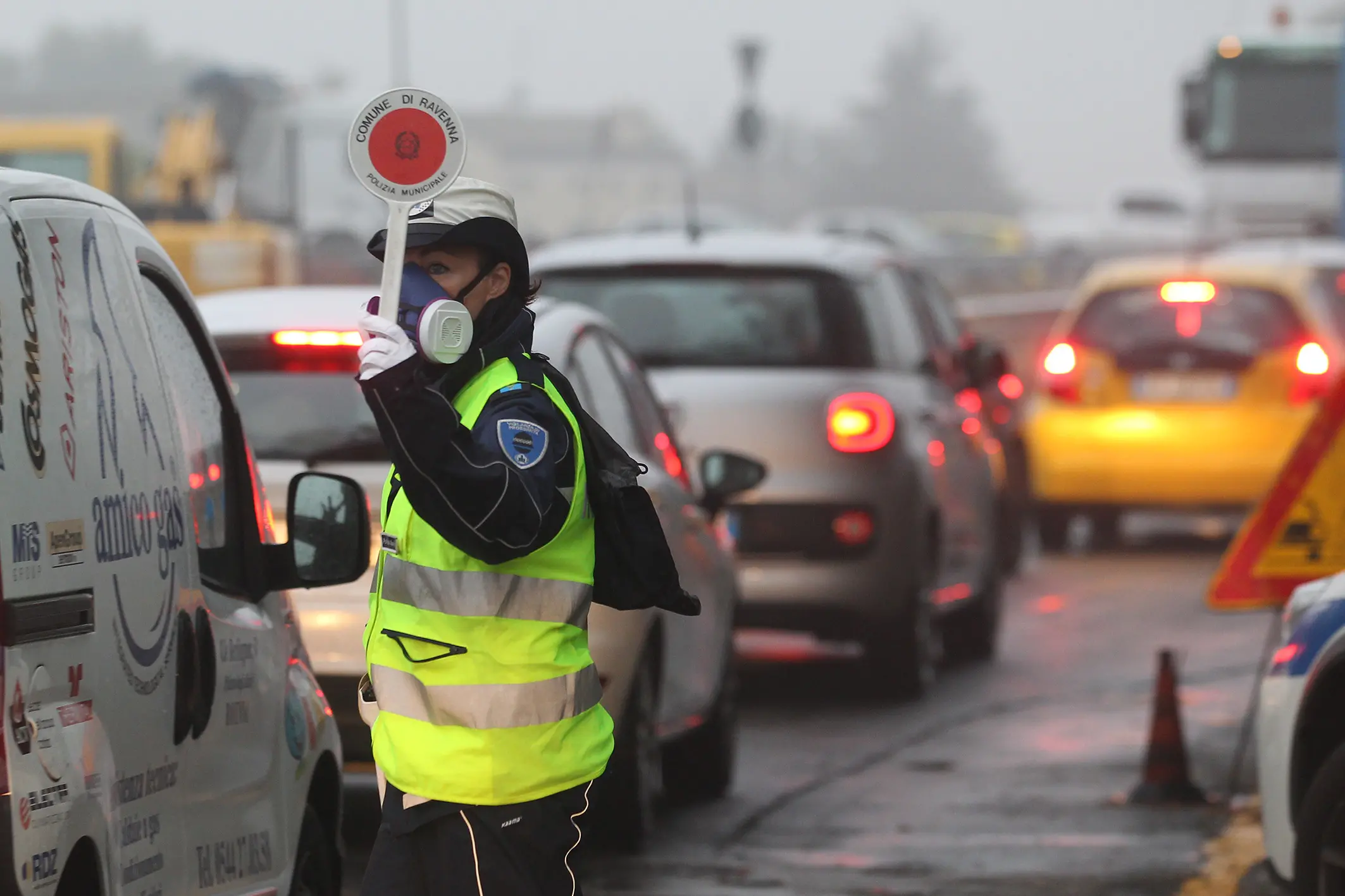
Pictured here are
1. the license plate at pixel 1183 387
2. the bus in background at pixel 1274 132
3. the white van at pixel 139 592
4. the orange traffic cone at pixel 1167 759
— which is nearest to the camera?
the white van at pixel 139 592

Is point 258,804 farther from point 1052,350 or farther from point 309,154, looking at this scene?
point 309,154

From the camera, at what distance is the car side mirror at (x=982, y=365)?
12.2 m

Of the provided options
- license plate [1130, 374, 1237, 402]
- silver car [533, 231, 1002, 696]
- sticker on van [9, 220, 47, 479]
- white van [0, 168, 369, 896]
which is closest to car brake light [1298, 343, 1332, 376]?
license plate [1130, 374, 1237, 402]

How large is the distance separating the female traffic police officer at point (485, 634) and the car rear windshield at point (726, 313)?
19.9ft

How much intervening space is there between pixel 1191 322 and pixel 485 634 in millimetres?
12046

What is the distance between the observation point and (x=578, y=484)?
12.9ft

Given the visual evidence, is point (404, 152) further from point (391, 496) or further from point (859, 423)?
point (859, 423)

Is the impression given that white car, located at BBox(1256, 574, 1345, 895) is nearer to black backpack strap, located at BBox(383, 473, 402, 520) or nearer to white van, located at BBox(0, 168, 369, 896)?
white van, located at BBox(0, 168, 369, 896)

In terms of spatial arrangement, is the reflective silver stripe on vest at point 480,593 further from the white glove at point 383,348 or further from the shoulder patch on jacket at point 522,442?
the white glove at point 383,348

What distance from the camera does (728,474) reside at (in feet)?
28.6

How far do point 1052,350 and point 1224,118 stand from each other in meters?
17.6

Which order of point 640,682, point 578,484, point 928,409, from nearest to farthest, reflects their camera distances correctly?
point 578,484
point 640,682
point 928,409

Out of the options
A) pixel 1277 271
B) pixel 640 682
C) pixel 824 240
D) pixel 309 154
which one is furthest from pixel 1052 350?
pixel 309 154

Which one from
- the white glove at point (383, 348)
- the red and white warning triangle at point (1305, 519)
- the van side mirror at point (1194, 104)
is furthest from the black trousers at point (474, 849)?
the van side mirror at point (1194, 104)
